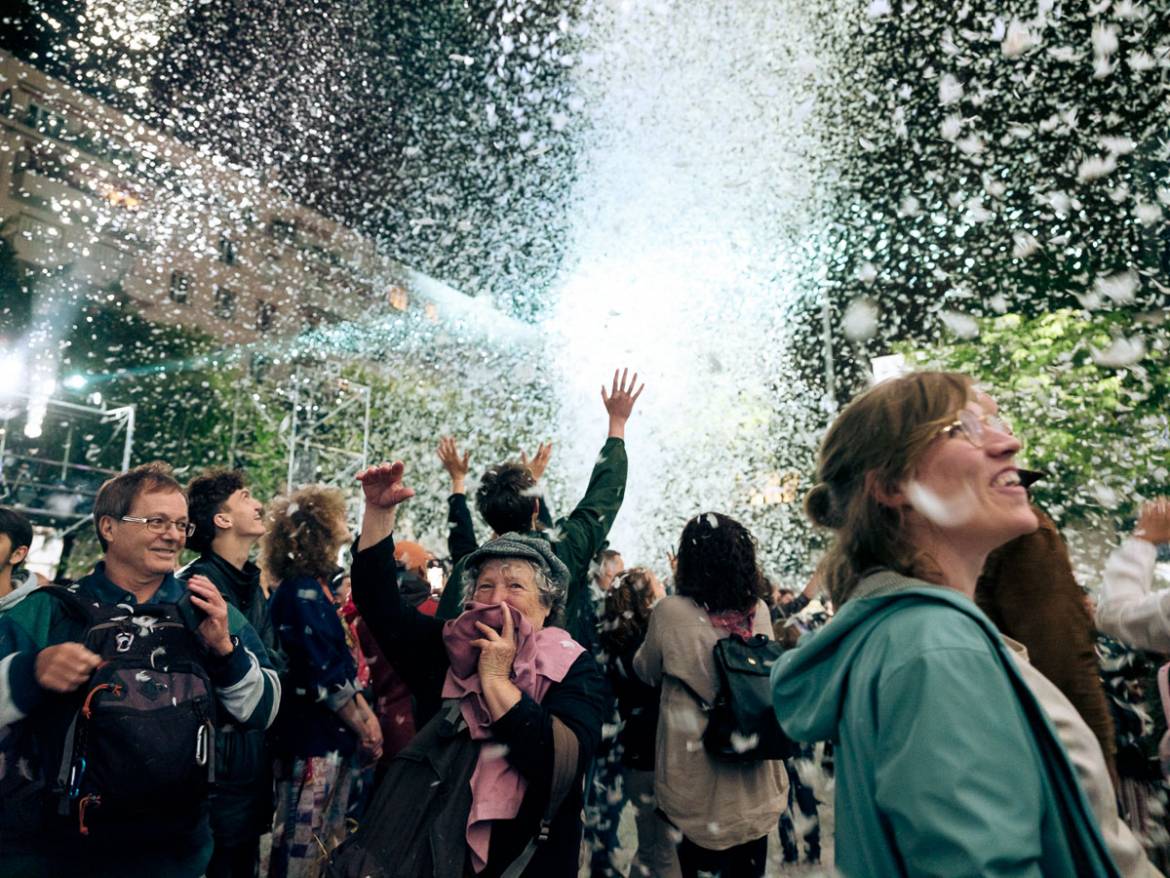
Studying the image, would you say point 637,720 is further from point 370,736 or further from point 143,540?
point 143,540

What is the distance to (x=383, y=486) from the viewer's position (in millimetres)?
2895

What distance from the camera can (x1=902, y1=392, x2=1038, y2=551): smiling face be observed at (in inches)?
65.1

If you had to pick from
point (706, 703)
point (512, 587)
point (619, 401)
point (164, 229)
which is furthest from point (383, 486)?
point (164, 229)

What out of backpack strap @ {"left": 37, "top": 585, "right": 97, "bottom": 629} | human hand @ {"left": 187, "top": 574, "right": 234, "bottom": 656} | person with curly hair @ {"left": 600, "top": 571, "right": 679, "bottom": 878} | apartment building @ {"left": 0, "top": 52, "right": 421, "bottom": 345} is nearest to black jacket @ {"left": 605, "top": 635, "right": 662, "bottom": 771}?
person with curly hair @ {"left": 600, "top": 571, "right": 679, "bottom": 878}

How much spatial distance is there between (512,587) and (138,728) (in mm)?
1184

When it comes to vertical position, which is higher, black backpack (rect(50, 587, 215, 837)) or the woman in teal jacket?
the woman in teal jacket

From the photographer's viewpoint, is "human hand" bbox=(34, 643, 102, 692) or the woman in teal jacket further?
"human hand" bbox=(34, 643, 102, 692)

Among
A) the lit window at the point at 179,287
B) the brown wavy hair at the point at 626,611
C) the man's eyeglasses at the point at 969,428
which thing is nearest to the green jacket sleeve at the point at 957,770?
the man's eyeglasses at the point at 969,428

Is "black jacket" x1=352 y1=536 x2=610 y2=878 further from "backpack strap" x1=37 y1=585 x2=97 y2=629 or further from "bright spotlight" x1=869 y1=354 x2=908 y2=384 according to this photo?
"bright spotlight" x1=869 y1=354 x2=908 y2=384

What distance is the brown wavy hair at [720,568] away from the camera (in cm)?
379

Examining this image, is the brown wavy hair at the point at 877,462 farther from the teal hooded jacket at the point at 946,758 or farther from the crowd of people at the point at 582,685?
the teal hooded jacket at the point at 946,758

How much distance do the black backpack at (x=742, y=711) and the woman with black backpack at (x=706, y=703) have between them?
0.03 metres

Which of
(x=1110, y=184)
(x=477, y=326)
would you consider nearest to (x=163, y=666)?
(x=1110, y=184)

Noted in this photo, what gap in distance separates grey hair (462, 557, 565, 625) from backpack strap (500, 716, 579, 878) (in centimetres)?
52
